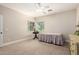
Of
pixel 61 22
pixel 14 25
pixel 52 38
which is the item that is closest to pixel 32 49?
pixel 52 38

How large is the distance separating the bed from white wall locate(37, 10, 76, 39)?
0.17 metres

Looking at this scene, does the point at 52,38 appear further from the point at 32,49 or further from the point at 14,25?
the point at 14,25

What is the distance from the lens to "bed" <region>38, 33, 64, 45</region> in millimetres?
3069

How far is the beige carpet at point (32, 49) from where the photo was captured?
2955mm

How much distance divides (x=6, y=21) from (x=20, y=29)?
647mm

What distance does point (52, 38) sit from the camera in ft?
10.8

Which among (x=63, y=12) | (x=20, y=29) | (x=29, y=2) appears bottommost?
(x=20, y=29)

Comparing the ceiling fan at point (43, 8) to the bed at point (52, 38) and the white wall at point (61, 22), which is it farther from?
the bed at point (52, 38)

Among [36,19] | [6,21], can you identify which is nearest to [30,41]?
[36,19]

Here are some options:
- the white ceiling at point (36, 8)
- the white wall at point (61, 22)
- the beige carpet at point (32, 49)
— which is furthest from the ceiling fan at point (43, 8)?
the beige carpet at point (32, 49)

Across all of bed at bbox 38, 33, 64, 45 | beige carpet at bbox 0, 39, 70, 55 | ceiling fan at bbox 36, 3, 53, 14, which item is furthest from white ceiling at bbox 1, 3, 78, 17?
beige carpet at bbox 0, 39, 70, 55

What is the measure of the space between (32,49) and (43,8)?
54.8 inches

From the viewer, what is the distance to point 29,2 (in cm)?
280
